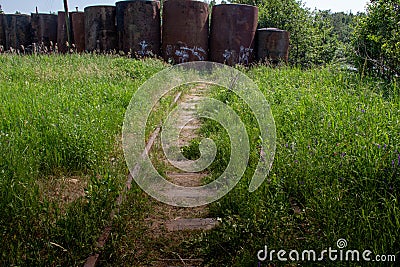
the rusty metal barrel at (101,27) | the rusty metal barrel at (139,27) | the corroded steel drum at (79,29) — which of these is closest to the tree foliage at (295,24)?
the rusty metal barrel at (139,27)

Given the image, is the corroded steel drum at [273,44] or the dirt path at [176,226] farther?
the corroded steel drum at [273,44]

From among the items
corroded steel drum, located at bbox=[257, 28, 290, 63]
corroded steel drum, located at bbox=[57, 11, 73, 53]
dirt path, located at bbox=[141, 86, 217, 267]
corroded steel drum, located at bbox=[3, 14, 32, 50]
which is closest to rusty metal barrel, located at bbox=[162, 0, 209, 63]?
corroded steel drum, located at bbox=[257, 28, 290, 63]

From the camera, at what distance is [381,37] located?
903cm

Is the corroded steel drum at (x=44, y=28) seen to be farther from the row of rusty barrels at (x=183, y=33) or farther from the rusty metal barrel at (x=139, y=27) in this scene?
the rusty metal barrel at (x=139, y=27)

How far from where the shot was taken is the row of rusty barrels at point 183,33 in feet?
46.7

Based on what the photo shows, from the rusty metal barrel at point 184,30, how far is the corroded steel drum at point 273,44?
6.90 ft

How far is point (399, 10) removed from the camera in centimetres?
910

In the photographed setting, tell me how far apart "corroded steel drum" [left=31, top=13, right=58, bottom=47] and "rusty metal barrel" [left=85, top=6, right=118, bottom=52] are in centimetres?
353

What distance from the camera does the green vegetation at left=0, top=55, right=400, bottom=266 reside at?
298cm

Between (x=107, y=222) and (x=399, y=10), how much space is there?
28.1ft

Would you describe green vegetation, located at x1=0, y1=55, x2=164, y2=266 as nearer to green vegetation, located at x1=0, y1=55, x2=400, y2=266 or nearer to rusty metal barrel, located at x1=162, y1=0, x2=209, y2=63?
green vegetation, located at x1=0, y1=55, x2=400, y2=266

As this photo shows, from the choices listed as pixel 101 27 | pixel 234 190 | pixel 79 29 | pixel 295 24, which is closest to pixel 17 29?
pixel 79 29

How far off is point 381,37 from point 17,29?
15.1 metres

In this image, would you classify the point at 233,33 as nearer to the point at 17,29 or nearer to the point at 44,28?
the point at 44,28
